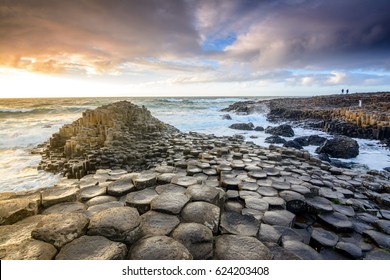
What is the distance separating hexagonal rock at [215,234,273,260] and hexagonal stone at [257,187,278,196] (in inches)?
46.9

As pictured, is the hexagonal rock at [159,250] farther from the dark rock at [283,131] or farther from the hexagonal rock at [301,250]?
the dark rock at [283,131]

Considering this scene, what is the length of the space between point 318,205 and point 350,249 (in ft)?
2.31

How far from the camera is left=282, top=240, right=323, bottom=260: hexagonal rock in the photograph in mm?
1827

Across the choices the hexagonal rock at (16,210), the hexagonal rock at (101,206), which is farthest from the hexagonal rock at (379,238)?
the hexagonal rock at (16,210)

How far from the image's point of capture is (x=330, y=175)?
4039 mm

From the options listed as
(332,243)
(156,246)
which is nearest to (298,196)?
(332,243)

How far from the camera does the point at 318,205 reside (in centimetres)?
270

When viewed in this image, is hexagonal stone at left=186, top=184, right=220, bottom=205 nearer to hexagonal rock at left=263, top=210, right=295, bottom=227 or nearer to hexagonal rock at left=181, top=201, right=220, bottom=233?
hexagonal rock at left=181, top=201, right=220, bottom=233

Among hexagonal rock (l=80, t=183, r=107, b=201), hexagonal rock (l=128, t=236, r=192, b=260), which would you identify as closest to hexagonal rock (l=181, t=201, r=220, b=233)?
hexagonal rock (l=128, t=236, r=192, b=260)

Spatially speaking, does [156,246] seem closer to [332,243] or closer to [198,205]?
[198,205]

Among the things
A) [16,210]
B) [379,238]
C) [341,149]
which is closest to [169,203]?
[16,210]

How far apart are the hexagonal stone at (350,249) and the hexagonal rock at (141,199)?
73.2 inches
